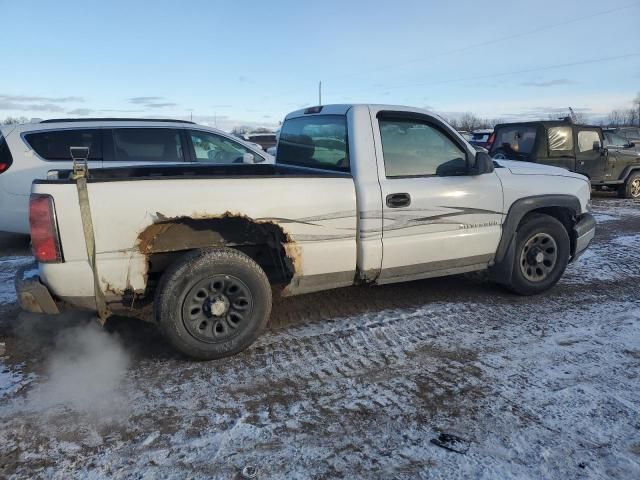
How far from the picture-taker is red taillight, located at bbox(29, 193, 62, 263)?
311 centimetres

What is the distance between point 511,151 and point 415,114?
8.27 m

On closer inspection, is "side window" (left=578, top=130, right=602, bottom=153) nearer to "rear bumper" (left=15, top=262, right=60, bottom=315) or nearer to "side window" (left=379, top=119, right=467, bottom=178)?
"side window" (left=379, top=119, right=467, bottom=178)

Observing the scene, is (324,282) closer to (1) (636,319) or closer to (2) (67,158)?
(1) (636,319)

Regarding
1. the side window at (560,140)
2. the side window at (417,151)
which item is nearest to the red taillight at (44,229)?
the side window at (417,151)

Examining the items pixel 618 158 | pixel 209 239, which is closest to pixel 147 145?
pixel 209 239

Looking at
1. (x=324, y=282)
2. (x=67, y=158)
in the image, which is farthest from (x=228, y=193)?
(x=67, y=158)

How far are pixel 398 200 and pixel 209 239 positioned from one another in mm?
1596

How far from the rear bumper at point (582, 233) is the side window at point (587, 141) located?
25.4ft

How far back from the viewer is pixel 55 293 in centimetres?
330

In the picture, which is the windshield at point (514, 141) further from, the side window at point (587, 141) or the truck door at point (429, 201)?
the truck door at point (429, 201)

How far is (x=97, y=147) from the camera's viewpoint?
6.82 m

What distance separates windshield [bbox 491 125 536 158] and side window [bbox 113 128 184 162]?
8.13 meters

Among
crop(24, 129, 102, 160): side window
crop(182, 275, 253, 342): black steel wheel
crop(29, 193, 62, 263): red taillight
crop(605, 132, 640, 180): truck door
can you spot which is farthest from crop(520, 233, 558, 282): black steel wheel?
crop(605, 132, 640, 180): truck door

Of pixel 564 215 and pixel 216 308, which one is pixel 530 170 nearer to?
pixel 564 215
